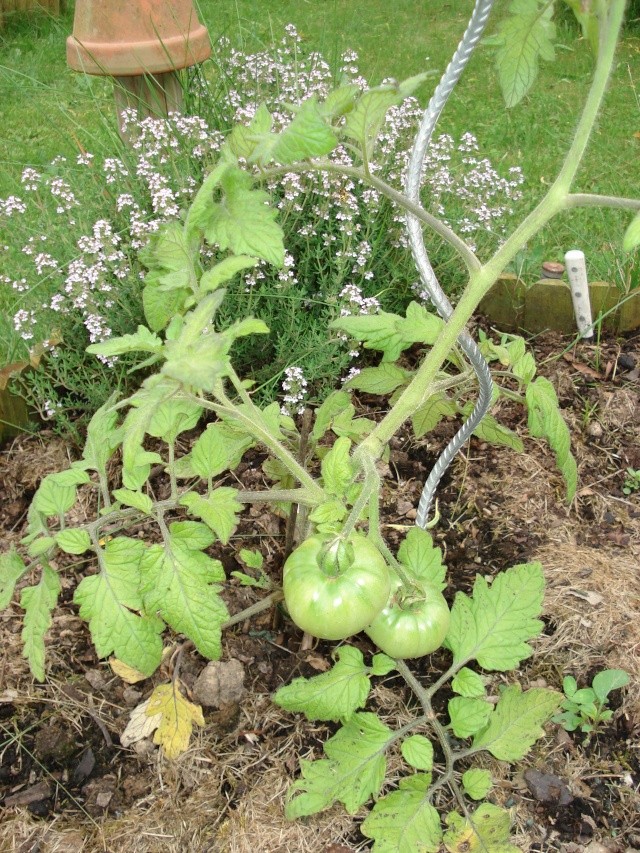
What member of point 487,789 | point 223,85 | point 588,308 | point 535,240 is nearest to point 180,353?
point 487,789

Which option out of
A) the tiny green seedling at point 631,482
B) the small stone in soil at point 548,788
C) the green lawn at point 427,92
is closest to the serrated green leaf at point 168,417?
the small stone in soil at point 548,788

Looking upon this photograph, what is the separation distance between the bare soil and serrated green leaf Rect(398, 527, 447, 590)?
0.91 ft

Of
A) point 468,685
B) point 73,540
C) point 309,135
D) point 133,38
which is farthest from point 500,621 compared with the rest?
point 133,38

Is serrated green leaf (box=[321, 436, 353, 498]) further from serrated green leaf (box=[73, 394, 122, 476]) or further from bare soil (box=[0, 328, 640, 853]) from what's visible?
bare soil (box=[0, 328, 640, 853])

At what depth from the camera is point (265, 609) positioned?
1.88 meters

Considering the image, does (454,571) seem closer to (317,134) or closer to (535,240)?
(317,134)

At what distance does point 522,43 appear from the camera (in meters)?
1.22

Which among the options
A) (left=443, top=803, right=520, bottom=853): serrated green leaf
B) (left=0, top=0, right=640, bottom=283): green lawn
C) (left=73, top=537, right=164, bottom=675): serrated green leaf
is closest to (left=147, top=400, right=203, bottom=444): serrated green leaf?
(left=73, top=537, right=164, bottom=675): serrated green leaf

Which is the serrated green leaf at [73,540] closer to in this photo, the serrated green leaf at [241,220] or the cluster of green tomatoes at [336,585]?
the cluster of green tomatoes at [336,585]

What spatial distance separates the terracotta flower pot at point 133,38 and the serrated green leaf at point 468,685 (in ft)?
6.67

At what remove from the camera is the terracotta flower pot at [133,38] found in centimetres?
249

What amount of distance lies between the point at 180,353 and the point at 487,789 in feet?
3.41

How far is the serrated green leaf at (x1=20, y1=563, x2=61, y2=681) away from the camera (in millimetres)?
1356

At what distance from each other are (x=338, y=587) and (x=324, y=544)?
0.07m
